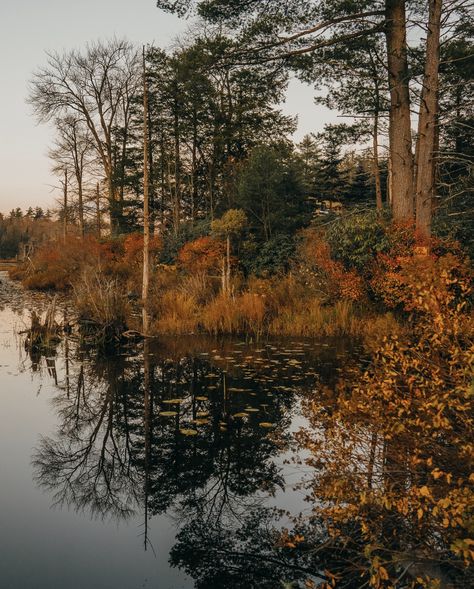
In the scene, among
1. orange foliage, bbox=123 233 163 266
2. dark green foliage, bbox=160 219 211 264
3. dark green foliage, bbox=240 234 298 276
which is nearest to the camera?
dark green foliage, bbox=240 234 298 276

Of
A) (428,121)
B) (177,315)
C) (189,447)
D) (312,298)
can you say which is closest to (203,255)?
(177,315)

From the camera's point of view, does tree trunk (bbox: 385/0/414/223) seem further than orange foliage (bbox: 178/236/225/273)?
No

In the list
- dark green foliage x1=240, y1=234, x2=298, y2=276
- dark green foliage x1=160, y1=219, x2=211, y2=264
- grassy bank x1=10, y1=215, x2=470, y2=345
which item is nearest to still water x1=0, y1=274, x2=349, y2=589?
grassy bank x1=10, y1=215, x2=470, y2=345

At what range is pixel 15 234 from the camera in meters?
77.0

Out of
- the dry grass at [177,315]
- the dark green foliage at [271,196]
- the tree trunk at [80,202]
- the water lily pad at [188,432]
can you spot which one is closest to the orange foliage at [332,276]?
the dry grass at [177,315]

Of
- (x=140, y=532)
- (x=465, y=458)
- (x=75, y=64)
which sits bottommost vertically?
(x=140, y=532)

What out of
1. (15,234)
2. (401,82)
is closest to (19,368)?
(401,82)

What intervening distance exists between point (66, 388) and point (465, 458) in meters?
6.32

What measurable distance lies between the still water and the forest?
0.22 metres

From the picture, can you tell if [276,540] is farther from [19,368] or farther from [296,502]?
[19,368]

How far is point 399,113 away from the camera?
38.8 feet

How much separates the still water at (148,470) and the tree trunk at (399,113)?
5.17 m

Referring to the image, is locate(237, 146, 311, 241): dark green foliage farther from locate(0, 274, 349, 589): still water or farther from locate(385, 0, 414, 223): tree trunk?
locate(0, 274, 349, 589): still water

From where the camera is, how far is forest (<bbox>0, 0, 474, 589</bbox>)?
3.26 metres
